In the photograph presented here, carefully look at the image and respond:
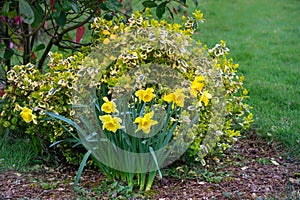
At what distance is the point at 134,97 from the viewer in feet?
8.66

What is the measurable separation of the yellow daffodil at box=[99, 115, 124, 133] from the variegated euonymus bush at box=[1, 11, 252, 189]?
2.3 inches

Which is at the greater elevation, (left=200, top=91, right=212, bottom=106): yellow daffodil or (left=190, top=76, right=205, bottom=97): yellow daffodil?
(left=190, top=76, right=205, bottom=97): yellow daffodil

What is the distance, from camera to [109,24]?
9.62ft

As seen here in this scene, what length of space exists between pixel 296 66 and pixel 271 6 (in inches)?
155

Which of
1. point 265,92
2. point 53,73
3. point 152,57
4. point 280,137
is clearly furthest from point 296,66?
point 53,73

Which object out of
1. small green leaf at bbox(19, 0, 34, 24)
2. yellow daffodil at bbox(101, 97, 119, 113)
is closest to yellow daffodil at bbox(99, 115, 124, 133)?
yellow daffodil at bbox(101, 97, 119, 113)

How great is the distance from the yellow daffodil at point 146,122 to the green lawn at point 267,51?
3.95ft

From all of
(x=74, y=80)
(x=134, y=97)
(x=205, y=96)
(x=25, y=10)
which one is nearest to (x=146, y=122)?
A: (x=134, y=97)

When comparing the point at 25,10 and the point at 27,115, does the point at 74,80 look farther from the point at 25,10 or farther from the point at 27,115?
the point at 25,10

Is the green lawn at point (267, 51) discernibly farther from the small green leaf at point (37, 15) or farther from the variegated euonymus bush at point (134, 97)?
the small green leaf at point (37, 15)

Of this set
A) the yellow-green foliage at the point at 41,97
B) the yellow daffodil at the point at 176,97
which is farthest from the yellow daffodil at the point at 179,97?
the yellow-green foliage at the point at 41,97

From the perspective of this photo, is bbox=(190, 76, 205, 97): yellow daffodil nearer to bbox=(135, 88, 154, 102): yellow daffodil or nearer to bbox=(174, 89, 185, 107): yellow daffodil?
bbox=(174, 89, 185, 107): yellow daffodil

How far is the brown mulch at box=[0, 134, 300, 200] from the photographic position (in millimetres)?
2539

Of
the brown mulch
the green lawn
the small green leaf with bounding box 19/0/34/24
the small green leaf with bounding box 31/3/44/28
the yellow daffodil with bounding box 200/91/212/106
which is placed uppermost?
the small green leaf with bounding box 19/0/34/24
